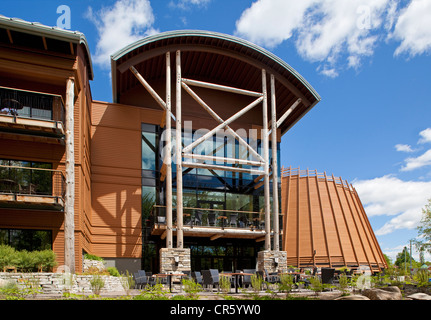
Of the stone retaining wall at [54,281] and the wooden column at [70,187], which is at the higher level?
the wooden column at [70,187]

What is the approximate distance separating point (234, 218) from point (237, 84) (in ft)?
27.8

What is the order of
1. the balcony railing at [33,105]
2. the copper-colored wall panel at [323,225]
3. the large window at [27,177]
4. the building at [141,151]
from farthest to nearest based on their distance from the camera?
the copper-colored wall panel at [323,225] → the balcony railing at [33,105] → the building at [141,151] → the large window at [27,177]

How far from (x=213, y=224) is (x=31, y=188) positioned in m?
8.63

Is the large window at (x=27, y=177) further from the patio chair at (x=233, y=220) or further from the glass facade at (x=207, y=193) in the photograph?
the patio chair at (x=233, y=220)

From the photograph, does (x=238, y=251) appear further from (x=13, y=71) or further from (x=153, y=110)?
(x=13, y=71)

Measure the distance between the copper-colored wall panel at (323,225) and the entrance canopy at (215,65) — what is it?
6.44 meters

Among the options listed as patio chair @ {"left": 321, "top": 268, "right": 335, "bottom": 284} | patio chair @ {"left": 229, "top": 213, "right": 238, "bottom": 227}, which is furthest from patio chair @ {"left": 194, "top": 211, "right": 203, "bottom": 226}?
patio chair @ {"left": 321, "top": 268, "right": 335, "bottom": 284}

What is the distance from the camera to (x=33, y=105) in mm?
16172

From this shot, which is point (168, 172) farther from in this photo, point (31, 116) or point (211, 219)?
point (31, 116)

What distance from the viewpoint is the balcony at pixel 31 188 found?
14281 mm

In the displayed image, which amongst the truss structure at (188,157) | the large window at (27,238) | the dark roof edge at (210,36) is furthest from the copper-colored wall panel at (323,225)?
the large window at (27,238)

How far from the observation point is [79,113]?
1644cm

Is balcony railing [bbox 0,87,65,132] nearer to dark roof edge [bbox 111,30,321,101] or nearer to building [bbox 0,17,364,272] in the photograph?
building [bbox 0,17,364,272]
